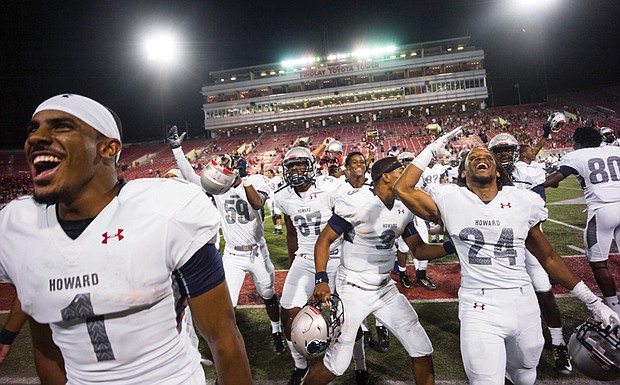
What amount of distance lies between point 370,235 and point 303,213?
1.37 meters

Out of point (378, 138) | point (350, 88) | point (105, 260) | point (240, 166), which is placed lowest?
point (105, 260)

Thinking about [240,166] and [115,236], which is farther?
[240,166]

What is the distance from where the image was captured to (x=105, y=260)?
133 cm

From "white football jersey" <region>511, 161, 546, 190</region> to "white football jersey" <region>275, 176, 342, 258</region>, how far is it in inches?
122

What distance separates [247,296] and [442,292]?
349cm

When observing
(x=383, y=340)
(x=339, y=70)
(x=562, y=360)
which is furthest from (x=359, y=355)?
(x=339, y=70)

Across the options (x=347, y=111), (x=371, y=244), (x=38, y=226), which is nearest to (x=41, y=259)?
(x=38, y=226)

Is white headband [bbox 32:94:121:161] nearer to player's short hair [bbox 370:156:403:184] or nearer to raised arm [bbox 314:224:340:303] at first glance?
raised arm [bbox 314:224:340:303]

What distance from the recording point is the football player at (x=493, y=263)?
2580 mm

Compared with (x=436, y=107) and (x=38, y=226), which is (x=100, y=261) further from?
(x=436, y=107)

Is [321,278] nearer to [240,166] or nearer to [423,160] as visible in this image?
[423,160]

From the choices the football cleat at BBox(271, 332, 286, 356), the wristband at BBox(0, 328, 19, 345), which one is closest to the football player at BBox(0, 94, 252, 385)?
the wristband at BBox(0, 328, 19, 345)

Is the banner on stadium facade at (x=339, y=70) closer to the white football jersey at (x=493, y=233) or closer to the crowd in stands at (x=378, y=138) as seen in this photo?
the crowd in stands at (x=378, y=138)

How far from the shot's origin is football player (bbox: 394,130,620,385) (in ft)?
8.46
